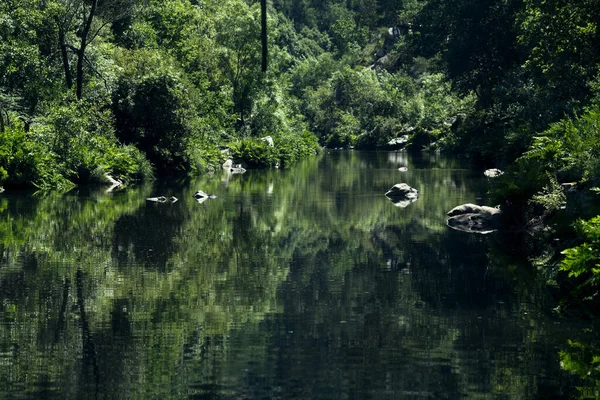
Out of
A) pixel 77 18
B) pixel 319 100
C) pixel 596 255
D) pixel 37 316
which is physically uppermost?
pixel 319 100

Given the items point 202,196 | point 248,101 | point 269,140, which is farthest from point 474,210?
point 248,101

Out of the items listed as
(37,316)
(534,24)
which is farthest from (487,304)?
(534,24)

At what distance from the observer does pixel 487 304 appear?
13.1 metres

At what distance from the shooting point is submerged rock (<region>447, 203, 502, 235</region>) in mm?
22378

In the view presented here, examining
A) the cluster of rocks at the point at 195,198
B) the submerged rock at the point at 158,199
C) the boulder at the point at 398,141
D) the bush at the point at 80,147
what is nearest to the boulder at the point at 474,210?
the cluster of rocks at the point at 195,198

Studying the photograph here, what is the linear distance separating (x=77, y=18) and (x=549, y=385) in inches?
1462

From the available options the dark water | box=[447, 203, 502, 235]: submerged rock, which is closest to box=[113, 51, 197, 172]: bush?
the dark water

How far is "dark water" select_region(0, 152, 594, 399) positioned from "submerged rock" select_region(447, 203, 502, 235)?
2.34 ft

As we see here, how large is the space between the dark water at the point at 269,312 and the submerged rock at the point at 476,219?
712 millimetres

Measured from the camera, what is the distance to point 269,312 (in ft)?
40.8

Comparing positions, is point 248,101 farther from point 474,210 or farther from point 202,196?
point 474,210

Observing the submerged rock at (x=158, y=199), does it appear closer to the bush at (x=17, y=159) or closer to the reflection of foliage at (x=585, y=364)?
the bush at (x=17, y=159)

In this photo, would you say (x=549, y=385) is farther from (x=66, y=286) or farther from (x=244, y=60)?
(x=244, y=60)

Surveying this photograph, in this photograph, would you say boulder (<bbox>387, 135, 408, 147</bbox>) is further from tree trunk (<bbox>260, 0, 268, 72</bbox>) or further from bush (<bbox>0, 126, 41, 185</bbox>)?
bush (<bbox>0, 126, 41, 185</bbox>)
